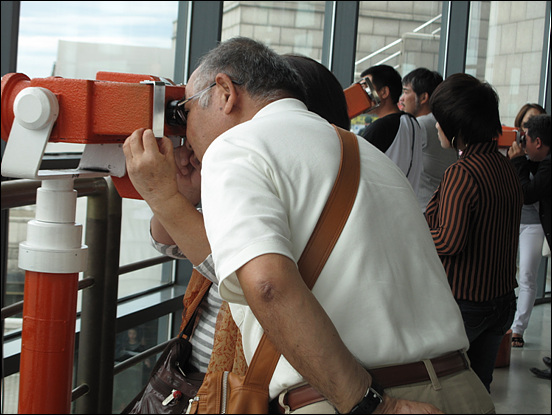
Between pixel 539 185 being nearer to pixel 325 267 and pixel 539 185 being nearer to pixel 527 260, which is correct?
pixel 527 260

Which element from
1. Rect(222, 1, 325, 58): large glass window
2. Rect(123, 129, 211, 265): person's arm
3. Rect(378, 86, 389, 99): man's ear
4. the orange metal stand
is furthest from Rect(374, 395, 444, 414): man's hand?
Rect(222, 1, 325, 58): large glass window

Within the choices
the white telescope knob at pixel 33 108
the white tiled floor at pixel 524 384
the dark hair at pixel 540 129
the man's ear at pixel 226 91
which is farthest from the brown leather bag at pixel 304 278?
the dark hair at pixel 540 129

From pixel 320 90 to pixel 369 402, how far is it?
1.10 m

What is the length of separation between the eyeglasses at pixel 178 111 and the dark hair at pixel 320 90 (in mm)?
584

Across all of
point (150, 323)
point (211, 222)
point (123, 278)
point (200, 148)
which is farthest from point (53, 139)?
point (150, 323)

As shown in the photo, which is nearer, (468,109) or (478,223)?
(478,223)

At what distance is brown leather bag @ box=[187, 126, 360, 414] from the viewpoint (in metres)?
1.03

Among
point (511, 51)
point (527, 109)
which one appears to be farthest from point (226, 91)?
point (511, 51)

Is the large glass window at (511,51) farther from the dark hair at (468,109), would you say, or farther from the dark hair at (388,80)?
the dark hair at (468,109)

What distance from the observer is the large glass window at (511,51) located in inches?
245

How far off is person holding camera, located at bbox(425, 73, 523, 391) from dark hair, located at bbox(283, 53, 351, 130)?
545 millimetres

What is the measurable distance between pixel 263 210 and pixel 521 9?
656 centimetres

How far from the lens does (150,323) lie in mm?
3873

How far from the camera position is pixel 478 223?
2.17 metres
